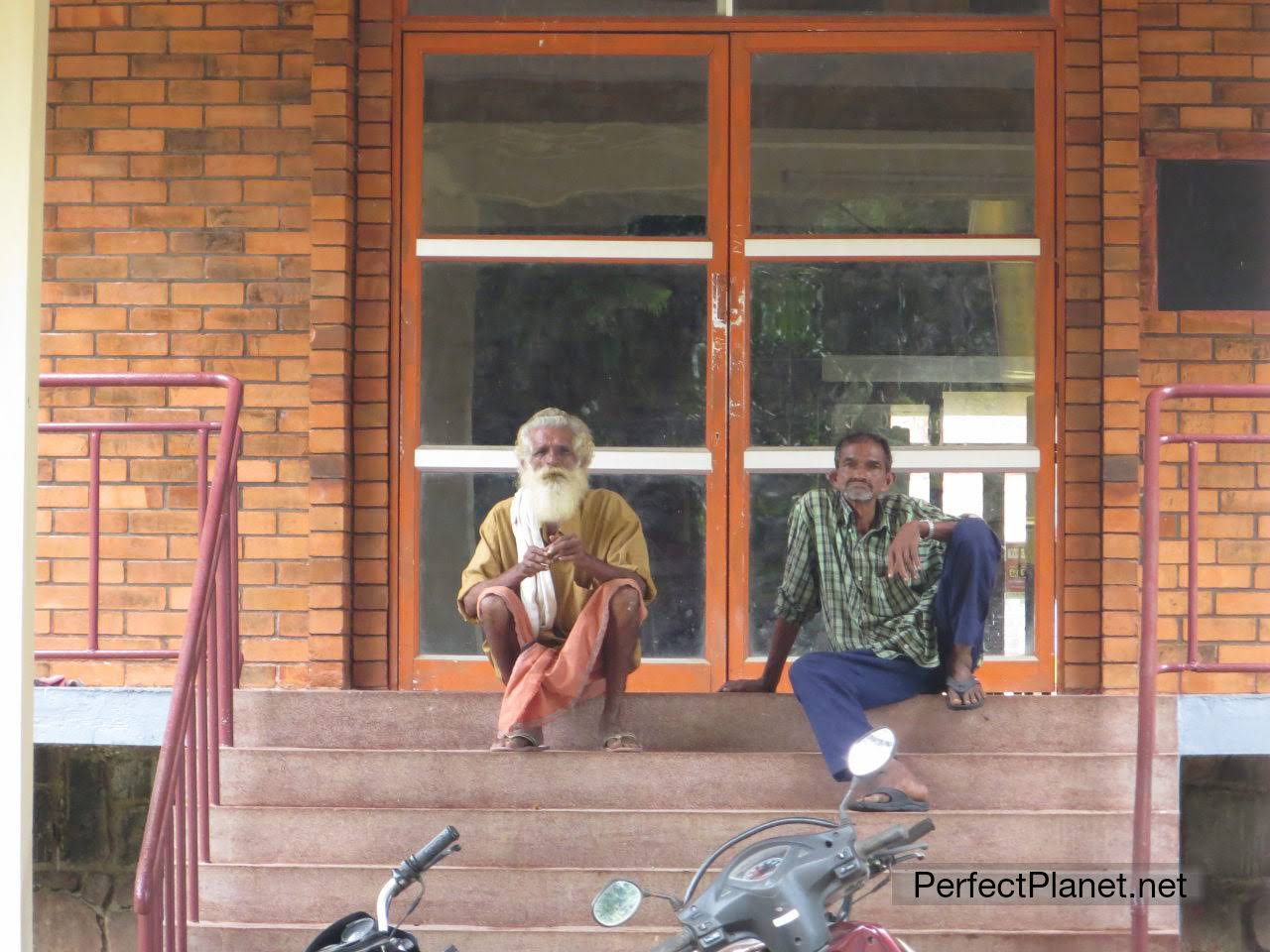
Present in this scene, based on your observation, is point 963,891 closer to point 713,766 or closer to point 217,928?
point 713,766

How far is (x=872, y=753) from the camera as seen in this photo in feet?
9.60

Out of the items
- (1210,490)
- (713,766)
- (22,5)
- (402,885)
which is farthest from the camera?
(1210,490)

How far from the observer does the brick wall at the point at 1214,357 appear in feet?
19.6

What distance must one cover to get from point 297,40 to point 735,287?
6.30 feet

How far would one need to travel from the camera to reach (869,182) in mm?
6293

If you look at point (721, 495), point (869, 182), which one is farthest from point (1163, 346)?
point (721, 495)

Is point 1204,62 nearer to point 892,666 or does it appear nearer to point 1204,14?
point 1204,14

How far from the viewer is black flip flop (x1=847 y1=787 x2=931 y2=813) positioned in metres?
4.93

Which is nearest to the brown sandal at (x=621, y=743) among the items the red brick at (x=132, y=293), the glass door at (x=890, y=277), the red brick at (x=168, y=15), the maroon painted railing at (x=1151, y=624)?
the glass door at (x=890, y=277)

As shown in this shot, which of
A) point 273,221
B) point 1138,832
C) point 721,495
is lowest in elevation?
point 1138,832

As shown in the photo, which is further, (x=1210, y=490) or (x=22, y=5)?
(x=1210, y=490)

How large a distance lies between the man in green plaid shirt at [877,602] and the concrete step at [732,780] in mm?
158

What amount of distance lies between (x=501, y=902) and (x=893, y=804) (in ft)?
3.99

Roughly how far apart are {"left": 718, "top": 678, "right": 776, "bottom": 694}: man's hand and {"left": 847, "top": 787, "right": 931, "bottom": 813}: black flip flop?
71cm
